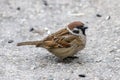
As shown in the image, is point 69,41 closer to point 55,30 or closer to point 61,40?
point 61,40

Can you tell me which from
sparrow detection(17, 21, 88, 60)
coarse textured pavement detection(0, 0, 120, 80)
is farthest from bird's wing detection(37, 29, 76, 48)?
coarse textured pavement detection(0, 0, 120, 80)

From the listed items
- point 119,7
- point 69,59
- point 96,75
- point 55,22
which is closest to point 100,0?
point 119,7

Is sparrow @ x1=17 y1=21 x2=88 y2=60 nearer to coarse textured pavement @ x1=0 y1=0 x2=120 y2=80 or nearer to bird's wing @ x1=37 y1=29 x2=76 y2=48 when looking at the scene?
bird's wing @ x1=37 y1=29 x2=76 y2=48

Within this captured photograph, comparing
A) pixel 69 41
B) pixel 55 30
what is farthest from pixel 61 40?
pixel 55 30

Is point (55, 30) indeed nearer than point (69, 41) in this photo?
No

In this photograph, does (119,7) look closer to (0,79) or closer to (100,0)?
(100,0)

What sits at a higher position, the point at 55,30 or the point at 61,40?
the point at 61,40

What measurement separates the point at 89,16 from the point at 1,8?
75.8 inches

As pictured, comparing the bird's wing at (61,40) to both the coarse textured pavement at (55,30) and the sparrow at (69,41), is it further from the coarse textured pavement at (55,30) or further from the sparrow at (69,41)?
the coarse textured pavement at (55,30)

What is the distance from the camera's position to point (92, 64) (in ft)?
21.7

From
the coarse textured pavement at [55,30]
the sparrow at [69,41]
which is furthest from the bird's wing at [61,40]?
the coarse textured pavement at [55,30]

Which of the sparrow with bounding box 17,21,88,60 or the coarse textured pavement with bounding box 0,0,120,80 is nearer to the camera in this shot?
the coarse textured pavement with bounding box 0,0,120,80

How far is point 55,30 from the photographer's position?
8484mm

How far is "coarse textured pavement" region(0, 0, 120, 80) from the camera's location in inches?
249
